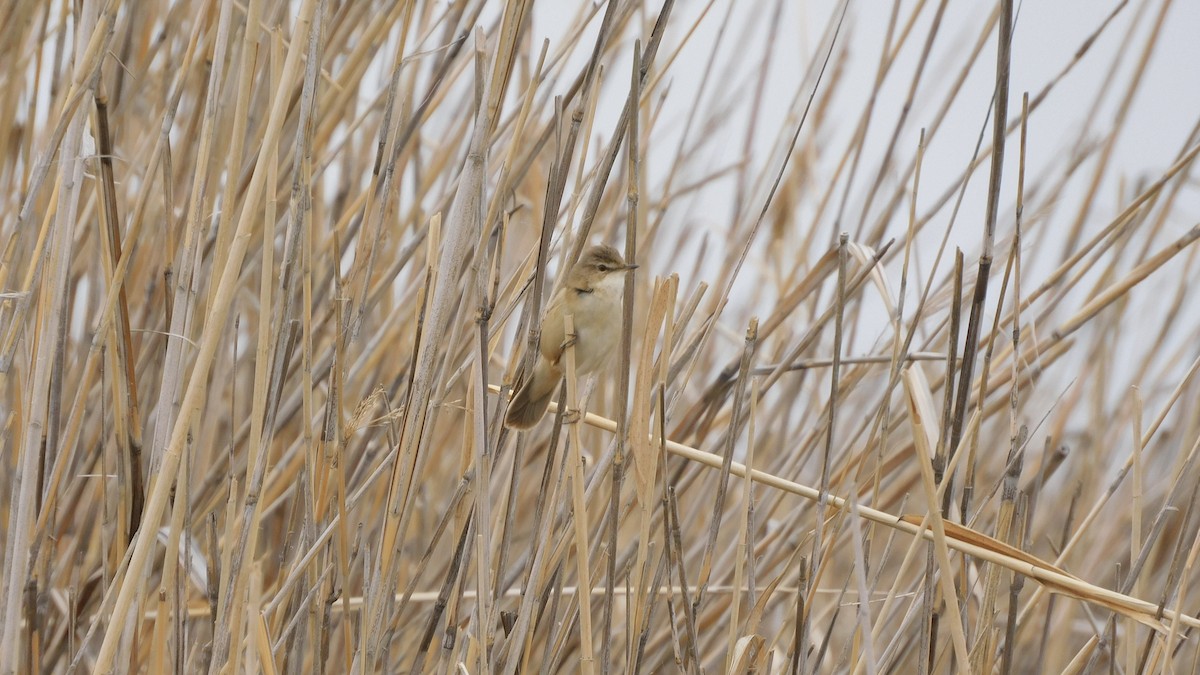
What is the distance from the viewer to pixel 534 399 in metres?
1.50

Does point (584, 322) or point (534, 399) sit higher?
point (584, 322)

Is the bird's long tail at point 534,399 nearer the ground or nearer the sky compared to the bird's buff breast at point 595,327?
nearer the ground

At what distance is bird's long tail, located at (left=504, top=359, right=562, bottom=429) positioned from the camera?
1.44 metres

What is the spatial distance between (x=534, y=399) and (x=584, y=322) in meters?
0.14

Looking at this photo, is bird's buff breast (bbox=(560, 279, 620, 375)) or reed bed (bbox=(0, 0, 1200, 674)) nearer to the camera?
reed bed (bbox=(0, 0, 1200, 674))

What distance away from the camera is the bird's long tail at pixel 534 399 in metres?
1.44

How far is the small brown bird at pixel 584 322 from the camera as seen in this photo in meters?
1.52

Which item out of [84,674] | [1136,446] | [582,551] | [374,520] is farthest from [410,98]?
[1136,446]

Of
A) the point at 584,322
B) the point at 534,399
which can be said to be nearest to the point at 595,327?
the point at 584,322

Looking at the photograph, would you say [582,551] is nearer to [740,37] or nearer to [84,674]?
[84,674]

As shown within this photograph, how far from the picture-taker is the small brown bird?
59.8 inches

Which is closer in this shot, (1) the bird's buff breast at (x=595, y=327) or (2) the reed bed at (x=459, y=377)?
(2) the reed bed at (x=459, y=377)

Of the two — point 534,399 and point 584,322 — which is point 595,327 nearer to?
point 584,322

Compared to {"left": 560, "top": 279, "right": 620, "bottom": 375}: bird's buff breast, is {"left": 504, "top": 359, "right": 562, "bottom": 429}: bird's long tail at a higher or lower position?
lower
